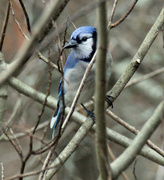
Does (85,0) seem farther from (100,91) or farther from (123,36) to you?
(100,91)

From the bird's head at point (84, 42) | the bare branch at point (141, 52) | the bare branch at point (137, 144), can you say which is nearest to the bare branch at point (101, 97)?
the bare branch at point (137, 144)

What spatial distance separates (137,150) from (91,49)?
81.4 inches

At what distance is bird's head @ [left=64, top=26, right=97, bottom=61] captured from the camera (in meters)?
3.48

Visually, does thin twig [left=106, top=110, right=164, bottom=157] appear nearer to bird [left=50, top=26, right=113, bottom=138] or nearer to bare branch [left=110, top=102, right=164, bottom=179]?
bird [left=50, top=26, right=113, bottom=138]

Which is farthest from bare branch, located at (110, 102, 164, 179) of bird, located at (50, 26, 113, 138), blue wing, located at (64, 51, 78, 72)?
blue wing, located at (64, 51, 78, 72)

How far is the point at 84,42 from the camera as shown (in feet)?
11.8

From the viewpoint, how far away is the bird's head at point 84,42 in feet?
11.4

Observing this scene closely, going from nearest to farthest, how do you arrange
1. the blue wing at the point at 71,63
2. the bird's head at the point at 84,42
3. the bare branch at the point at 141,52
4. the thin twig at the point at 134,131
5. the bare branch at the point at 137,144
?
the bare branch at the point at 137,144
the thin twig at the point at 134,131
the bare branch at the point at 141,52
the bird's head at the point at 84,42
the blue wing at the point at 71,63

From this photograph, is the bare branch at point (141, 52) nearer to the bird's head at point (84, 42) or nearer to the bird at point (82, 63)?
the bird at point (82, 63)

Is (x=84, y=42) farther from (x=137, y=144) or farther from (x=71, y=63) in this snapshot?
(x=137, y=144)

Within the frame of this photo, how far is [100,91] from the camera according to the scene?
1.68m

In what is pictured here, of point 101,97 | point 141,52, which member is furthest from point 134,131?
point 101,97

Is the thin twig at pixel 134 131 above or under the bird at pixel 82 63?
under

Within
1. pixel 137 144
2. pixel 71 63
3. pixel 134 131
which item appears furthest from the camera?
pixel 71 63
